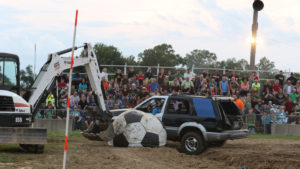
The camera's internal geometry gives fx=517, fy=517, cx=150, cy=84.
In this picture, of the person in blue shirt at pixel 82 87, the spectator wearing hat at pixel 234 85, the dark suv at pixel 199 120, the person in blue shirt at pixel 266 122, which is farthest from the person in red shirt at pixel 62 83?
the dark suv at pixel 199 120

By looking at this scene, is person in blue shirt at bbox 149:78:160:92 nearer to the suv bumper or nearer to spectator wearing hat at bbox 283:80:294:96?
spectator wearing hat at bbox 283:80:294:96

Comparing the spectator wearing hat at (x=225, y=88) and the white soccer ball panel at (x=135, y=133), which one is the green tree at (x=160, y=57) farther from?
the white soccer ball panel at (x=135, y=133)

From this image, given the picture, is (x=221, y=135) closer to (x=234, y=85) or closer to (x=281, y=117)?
(x=281, y=117)

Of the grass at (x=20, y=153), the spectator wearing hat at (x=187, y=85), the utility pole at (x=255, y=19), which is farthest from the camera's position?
the utility pole at (x=255, y=19)

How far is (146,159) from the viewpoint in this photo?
1402 cm

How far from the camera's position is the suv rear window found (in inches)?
647

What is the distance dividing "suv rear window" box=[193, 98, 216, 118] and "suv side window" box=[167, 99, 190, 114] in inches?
13.7

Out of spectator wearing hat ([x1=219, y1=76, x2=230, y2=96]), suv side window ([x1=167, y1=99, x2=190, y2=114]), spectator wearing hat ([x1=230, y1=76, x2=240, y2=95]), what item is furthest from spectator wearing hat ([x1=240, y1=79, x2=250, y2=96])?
suv side window ([x1=167, y1=99, x2=190, y2=114])

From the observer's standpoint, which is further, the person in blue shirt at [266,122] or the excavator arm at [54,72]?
the person in blue shirt at [266,122]

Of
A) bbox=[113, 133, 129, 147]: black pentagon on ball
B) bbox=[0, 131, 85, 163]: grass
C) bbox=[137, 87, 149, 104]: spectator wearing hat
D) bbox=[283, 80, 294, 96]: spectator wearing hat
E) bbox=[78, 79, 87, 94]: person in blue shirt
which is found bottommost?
bbox=[0, 131, 85, 163]: grass

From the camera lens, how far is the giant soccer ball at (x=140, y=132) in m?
16.8

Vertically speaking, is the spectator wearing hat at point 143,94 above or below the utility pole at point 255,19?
below

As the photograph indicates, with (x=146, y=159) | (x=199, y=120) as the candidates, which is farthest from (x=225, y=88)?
(x=146, y=159)

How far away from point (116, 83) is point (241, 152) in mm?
13652
